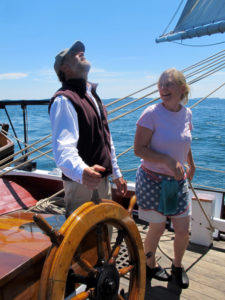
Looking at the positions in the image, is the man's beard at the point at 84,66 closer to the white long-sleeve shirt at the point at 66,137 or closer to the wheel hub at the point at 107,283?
the white long-sleeve shirt at the point at 66,137

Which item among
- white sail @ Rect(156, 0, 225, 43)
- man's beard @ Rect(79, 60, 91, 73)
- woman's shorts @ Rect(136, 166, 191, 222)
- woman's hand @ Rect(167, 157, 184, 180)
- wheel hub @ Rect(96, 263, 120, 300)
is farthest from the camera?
white sail @ Rect(156, 0, 225, 43)

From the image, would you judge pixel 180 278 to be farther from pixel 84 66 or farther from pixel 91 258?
pixel 84 66

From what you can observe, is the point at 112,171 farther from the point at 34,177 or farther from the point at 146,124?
the point at 34,177

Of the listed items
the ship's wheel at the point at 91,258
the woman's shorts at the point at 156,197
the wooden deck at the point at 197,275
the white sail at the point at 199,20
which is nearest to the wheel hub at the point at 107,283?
the ship's wheel at the point at 91,258

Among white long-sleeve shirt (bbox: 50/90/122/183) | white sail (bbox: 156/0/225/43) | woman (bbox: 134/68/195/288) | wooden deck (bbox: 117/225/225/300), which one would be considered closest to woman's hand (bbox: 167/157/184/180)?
woman (bbox: 134/68/195/288)

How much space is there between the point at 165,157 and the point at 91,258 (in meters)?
0.66

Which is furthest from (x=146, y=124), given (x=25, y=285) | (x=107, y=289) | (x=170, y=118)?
(x=25, y=285)

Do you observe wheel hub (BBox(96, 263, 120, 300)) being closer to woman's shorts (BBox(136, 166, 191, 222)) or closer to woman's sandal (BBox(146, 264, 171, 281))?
woman's shorts (BBox(136, 166, 191, 222))

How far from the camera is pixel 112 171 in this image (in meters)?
1.76

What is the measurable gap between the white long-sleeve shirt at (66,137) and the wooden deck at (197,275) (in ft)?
3.89

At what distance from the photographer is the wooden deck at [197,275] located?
2074 mm

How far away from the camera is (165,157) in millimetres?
1812

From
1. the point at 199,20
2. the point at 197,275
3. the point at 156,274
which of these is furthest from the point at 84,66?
the point at 199,20

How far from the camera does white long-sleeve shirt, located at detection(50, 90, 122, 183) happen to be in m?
1.28
